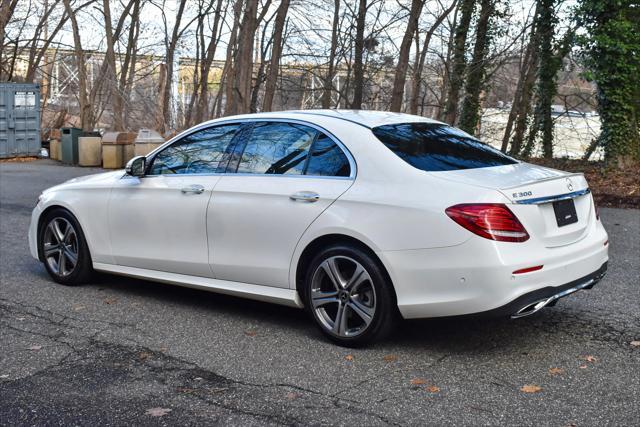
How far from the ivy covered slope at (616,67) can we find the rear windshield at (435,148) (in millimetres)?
10151

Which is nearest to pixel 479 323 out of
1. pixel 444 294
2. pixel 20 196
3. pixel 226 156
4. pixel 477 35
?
pixel 444 294

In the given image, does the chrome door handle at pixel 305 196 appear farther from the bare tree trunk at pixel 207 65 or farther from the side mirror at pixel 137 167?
the bare tree trunk at pixel 207 65

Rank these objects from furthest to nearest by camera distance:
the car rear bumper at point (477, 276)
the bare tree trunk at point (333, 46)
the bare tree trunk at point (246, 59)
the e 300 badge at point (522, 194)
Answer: the bare tree trunk at point (333, 46) < the bare tree trunk at point (246, 59) < the e 300 badge at point (522, 194) < the car rear bumper at point (477, 276)

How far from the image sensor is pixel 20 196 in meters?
14.8

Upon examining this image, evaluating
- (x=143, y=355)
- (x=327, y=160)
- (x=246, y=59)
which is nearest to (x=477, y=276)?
(x=327, y=160)

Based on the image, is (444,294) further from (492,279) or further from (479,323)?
(479,323)

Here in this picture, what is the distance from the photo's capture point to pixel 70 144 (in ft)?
76.7

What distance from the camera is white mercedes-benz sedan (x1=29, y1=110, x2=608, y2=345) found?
183 inches

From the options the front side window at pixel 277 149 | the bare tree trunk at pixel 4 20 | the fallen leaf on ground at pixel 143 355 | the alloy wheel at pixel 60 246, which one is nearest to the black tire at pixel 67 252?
the alloy wheel at pixel 60 246

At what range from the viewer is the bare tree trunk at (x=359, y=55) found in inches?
866

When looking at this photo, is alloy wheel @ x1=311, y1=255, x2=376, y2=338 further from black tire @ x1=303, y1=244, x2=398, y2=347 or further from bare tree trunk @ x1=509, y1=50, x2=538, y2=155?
bare tree trunk @ x1=509, y1=50, x2=538, y2=155

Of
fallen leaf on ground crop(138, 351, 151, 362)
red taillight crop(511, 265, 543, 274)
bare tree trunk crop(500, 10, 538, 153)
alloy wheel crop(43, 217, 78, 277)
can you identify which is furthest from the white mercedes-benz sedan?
bare tree trunk crop(500, 10, 538, 153)

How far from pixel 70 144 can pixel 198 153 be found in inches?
724

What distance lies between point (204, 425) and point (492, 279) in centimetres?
187
